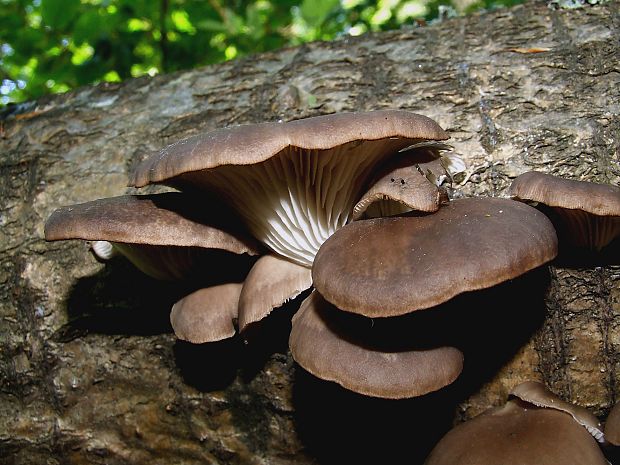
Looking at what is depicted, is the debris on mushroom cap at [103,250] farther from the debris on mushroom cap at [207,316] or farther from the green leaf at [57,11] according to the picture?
the green leaf at [57,11]

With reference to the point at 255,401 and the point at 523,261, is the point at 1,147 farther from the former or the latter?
the point at 523,261

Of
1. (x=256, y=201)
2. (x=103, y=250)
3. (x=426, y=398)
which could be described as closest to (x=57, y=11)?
(x=103, y=250)

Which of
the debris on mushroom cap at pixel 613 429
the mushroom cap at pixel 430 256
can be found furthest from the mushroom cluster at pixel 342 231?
the debris on mushroom cap at pixel 613 429

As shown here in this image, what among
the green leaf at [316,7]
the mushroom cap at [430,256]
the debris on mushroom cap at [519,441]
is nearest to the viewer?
the mushroom cap at [430,256]

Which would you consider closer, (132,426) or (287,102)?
(132,426)

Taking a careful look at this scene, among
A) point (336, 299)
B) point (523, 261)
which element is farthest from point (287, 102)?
point (523, 261)

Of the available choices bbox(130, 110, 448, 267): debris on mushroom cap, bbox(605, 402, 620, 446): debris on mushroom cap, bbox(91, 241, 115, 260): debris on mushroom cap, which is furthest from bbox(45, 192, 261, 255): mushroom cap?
bbox(605, 402, 620, 446): debris on mushroom cap
